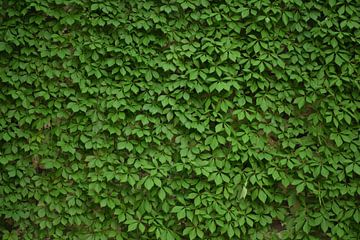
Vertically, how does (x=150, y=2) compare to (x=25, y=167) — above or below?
above

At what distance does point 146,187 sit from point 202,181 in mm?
440

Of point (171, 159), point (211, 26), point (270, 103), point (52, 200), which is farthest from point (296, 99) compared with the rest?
point (52, 200)

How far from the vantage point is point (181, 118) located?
9.64 ft

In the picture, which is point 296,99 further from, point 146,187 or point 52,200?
point 52,200

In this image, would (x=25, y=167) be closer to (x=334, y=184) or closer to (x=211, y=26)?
(x=211, y=26)

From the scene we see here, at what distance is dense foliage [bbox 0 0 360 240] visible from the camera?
9.52ft

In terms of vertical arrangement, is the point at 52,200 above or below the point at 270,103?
below

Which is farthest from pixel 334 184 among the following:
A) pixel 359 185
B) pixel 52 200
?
pixel 52 200

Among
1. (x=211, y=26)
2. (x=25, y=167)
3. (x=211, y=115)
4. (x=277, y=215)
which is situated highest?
(x=211, y=26)

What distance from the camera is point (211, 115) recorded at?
9.78ft

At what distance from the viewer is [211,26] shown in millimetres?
2980

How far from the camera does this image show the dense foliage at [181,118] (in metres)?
2.90

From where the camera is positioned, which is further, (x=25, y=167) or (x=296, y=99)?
(x=25, y=167)

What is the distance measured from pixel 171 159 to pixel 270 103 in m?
0.88
